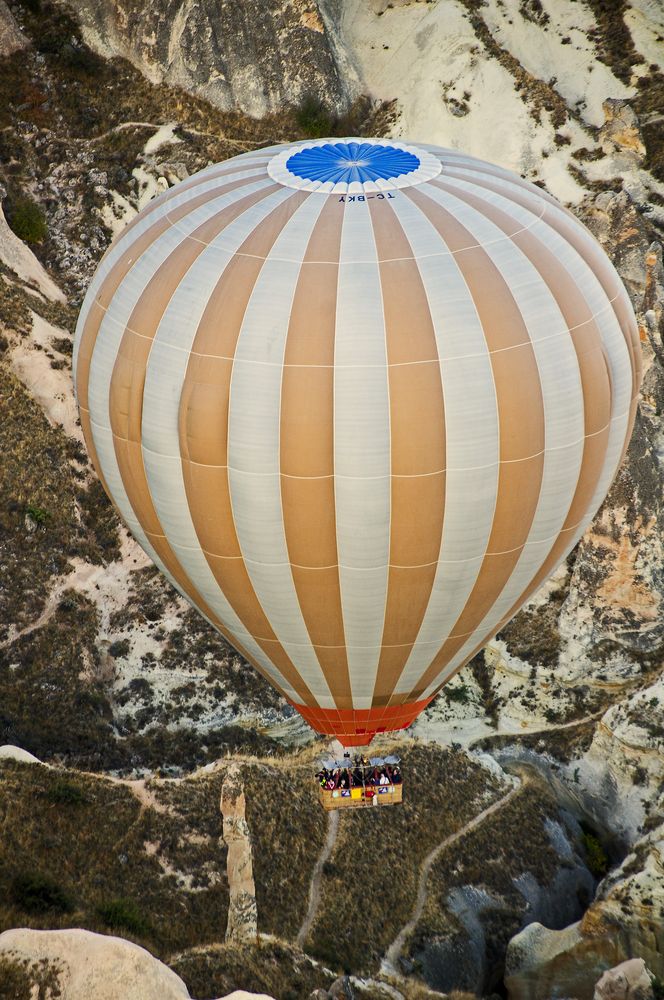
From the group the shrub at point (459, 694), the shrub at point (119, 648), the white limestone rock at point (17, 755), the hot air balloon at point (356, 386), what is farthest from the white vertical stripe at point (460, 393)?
the shrub at point (459, 694)

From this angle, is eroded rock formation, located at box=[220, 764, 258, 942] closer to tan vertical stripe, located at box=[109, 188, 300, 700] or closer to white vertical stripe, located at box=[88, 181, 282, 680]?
white vertical stripe, located at box=[88, 181, 282, 680]

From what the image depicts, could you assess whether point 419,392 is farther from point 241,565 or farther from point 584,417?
point 241,565

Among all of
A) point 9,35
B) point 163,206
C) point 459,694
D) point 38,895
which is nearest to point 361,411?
point 163,206

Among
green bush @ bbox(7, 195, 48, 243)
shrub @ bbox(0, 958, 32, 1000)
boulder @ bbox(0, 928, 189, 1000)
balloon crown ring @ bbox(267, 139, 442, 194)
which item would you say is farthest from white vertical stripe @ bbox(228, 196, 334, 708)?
green bush @ bbox(7, 195, 48, 243)

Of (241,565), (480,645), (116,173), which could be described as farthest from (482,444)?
(116,173)

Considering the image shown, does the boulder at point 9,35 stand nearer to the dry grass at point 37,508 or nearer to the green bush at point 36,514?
the dry grass at point 37,508
